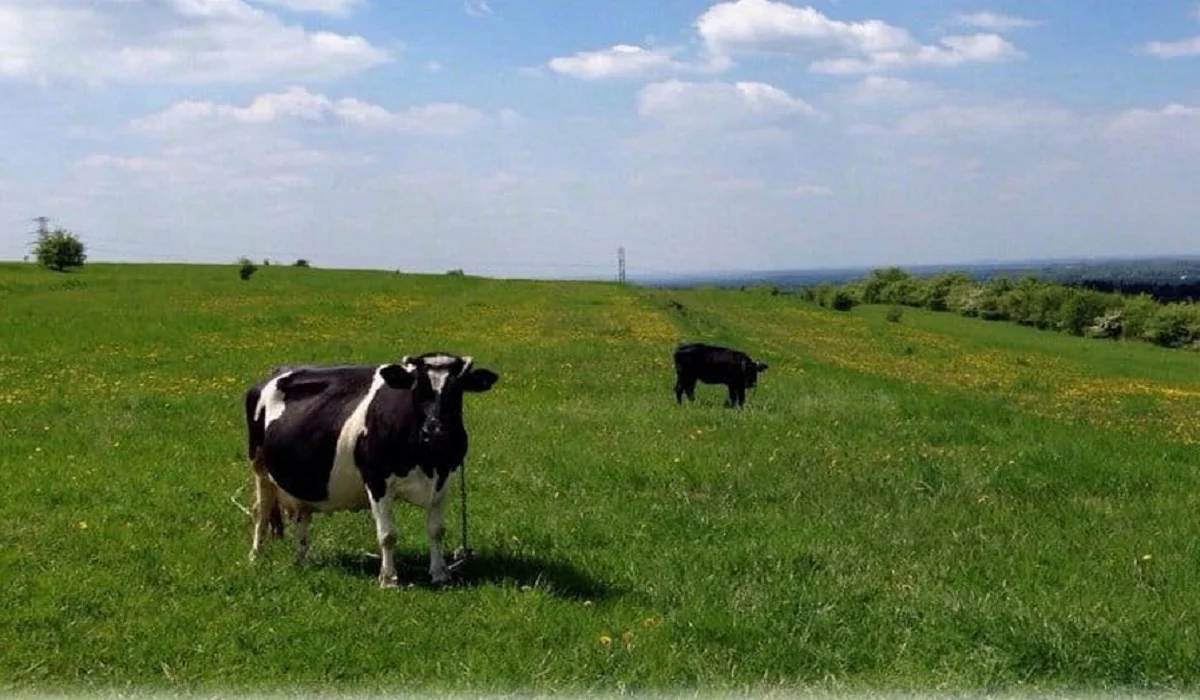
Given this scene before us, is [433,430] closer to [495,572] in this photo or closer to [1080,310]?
[495,572]

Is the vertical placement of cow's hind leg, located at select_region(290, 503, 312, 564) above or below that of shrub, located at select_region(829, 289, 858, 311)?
above

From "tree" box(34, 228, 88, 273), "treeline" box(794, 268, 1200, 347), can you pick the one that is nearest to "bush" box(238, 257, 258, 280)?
"tree" box(34, 228, 88, 273)

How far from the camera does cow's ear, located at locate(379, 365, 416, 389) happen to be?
8500mm

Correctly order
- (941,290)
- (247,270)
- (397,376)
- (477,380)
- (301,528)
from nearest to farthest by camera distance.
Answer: (397,376), (477,380), (301,528), (247,270), (941,290)

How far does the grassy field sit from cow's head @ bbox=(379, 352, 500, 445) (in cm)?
123

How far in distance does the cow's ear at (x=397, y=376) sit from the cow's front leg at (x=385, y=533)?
0.79 metres

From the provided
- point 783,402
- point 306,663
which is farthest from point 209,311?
point 306,663

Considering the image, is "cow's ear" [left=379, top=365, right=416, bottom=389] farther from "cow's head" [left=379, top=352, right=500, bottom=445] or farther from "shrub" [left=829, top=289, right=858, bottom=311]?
"shrub" [left=829, top=289, right=858, bottom=311]

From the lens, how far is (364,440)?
28.6ft

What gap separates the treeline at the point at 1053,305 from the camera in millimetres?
95938

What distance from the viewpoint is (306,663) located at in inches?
265

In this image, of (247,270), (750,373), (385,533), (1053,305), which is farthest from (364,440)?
(1053,305)

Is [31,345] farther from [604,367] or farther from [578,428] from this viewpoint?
[578,428]

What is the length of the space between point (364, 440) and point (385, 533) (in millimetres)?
777
